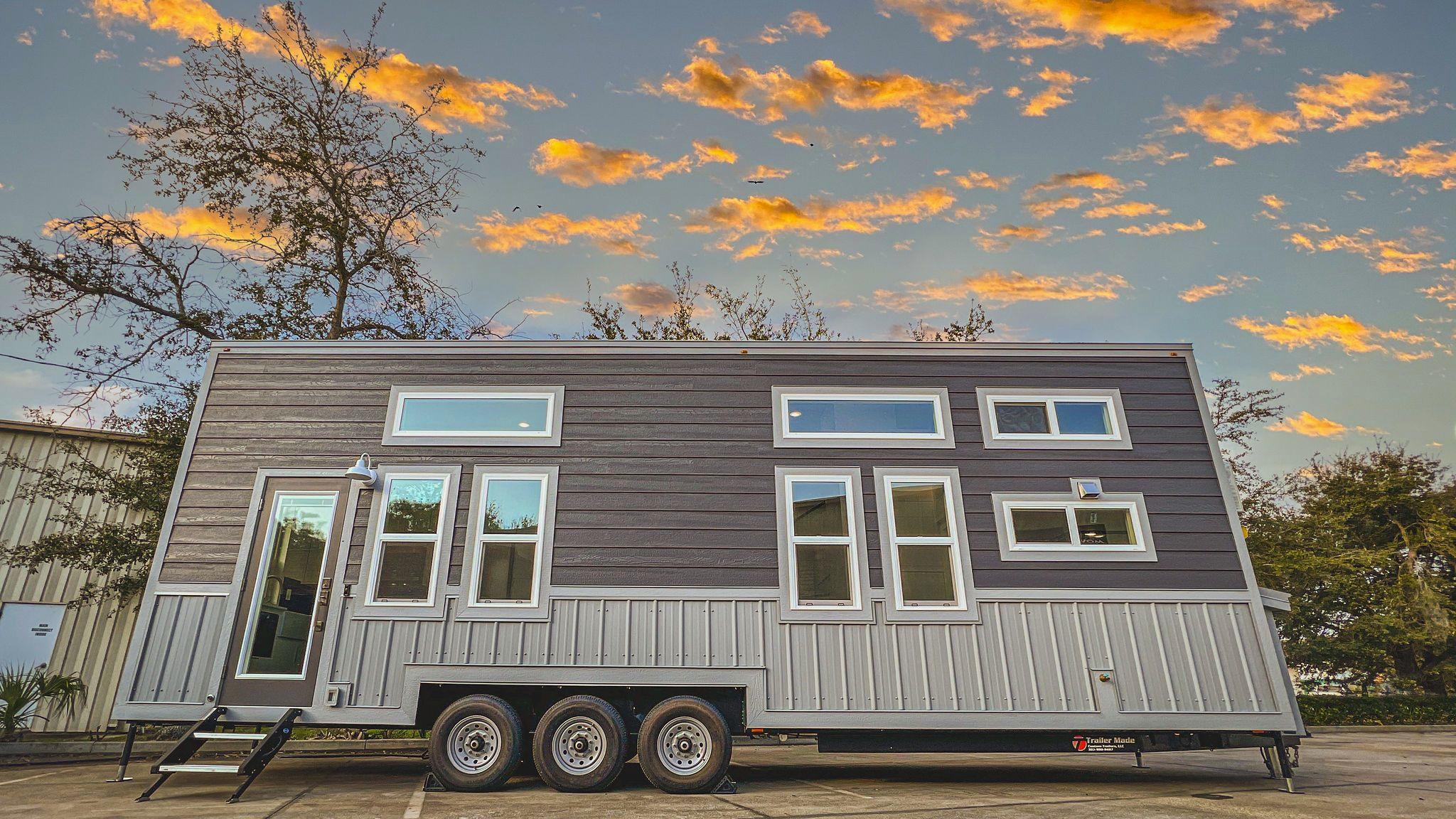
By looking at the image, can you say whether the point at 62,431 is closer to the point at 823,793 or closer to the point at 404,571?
the point at 404,571

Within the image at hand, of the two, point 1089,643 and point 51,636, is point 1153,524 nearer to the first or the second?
point 1089,643

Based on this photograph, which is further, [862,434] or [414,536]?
[862,434]

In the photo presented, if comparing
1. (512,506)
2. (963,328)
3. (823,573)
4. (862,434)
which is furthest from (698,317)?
(823,573)

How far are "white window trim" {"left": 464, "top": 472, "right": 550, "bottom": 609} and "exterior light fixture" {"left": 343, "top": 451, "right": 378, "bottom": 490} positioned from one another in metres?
0.92

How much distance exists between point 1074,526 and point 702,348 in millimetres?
3885

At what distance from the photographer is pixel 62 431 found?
1109 centimetres

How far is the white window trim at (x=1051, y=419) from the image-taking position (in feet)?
21.8

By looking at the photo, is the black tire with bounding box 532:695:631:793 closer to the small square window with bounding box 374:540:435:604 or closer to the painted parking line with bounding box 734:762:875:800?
the small square window with bounding box 374:540:435:604

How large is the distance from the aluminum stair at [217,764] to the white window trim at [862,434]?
Answer: 467 cm

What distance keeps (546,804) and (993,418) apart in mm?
5099

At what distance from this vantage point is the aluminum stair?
4.92 meters

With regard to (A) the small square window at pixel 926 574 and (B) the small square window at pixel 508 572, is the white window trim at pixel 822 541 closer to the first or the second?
(A) the small square window at pixel 926 574

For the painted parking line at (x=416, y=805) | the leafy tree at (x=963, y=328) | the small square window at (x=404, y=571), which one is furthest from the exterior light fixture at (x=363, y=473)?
the leafy tree at (x=963, y=328)

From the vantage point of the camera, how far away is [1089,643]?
5.92 m
